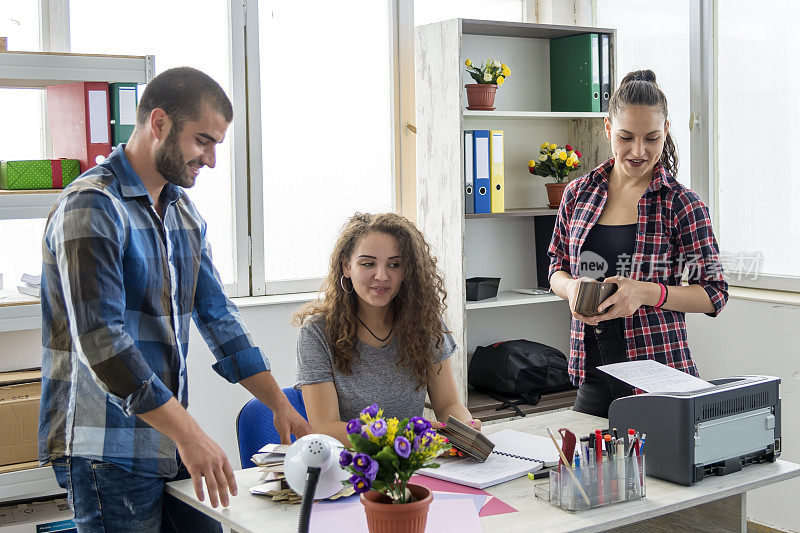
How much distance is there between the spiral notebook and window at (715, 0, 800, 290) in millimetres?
1893

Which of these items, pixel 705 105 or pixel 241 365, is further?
pixel 705 105

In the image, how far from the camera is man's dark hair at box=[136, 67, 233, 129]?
1688 millimetres

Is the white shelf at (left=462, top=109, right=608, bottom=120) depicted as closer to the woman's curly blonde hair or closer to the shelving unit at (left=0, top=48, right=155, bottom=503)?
the woman's curly blonde hair

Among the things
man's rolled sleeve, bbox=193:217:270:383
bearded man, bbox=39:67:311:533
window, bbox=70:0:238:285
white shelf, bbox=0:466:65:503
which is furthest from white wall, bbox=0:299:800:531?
bearded man, bbox=39:67:311:533

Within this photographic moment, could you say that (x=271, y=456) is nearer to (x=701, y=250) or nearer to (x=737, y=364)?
(x=701, y=250)

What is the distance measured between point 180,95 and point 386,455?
81cm

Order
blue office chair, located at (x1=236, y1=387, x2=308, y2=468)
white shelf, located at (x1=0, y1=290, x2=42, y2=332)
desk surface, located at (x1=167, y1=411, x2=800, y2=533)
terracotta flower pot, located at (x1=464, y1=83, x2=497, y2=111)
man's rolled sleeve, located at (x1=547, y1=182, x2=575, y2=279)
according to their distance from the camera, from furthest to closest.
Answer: terracotta flower pot, located at (x1=464, y1=83, x2=497, y2=111), man's rolled sleeve, located at (x1=547, y1=182, x2=575, y2=279), white shelf, located at (x1=0, y1=290, x2=42, y2=332), blue office chair, located at (x1=236, y1=387, x2=308, y2=468), desk surface, located at (x1=167, y1=411, x2=800, y2=533)

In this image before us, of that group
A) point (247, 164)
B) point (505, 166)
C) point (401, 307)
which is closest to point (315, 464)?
point (401, 307)

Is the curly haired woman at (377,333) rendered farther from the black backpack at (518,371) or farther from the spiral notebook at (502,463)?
the black backpack at (518,371)

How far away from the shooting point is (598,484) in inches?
67.2

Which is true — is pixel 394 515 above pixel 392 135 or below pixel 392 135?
below

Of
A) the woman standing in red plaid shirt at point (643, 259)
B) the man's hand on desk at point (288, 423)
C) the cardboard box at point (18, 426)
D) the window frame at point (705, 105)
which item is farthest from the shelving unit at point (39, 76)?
the window frame at point (705, 105)

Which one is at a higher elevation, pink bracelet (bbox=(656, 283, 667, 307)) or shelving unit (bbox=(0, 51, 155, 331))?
shelving unit (bbox=(0, 51, 155, 331))

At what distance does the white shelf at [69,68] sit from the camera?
7.73 feet
